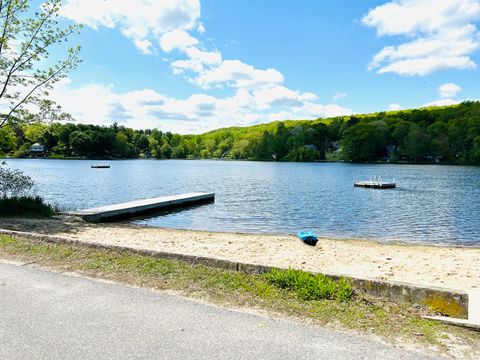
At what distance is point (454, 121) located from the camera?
426 ft

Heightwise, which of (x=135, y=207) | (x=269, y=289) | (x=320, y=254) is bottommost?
(x=320, y=254)

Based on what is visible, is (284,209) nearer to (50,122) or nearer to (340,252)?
(340,252)

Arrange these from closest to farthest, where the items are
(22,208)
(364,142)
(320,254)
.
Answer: (320,254) → (22,208) → (364,142)

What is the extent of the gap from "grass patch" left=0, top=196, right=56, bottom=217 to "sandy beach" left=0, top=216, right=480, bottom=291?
2038 millimetres

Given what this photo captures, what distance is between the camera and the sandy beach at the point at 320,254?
948cm

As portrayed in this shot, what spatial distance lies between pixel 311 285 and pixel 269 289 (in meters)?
0.71

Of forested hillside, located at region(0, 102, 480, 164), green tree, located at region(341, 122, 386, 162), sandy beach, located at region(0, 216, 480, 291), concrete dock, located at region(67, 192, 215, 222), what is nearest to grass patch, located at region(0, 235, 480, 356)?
sandy beach, located at region(0, 216, 480, 291)

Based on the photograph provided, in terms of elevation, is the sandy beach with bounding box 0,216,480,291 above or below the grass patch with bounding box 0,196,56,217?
below

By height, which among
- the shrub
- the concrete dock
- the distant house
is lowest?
the concrete dock

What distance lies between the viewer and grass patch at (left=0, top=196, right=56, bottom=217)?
1538cm

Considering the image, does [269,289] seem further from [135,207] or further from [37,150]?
[37,150]

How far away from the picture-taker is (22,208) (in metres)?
15.9

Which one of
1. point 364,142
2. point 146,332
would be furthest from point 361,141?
point 146,332

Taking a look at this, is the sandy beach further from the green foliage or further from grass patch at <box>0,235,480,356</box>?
the green foliage
